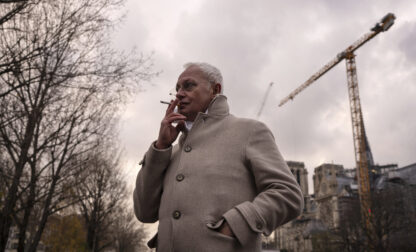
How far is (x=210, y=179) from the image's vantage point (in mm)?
2156

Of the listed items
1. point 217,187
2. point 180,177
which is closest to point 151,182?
point 180,177

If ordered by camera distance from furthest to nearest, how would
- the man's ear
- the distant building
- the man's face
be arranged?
the distant building < the man's ear < the man's face

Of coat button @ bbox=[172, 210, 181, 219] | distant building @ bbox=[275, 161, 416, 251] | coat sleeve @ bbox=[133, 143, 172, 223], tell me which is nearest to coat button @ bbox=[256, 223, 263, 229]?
coat button @ bbox=[172, 210, 181, 219]

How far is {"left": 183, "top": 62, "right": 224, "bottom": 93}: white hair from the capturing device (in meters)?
2.67

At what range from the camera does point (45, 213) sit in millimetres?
12609

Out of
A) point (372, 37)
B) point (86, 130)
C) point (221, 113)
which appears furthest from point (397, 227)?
point (372, 37)

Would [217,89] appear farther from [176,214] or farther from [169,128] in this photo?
[176,214]

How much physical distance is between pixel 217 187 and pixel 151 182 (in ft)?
1.85

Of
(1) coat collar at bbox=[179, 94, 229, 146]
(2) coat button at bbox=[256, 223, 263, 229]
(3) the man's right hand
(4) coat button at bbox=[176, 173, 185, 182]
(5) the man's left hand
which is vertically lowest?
(5) the man's left hand

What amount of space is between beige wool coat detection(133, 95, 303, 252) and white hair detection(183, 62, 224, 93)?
0.63 ft

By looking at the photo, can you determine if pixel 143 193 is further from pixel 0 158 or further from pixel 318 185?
pixel 318 185

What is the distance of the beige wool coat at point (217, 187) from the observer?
6.32 ft

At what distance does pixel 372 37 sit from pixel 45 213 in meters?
74.6

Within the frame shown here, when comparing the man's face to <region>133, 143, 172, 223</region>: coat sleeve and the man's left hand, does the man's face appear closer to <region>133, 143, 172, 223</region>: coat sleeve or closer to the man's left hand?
<region>133, 143, 172, 223</region>: coat sleeve
